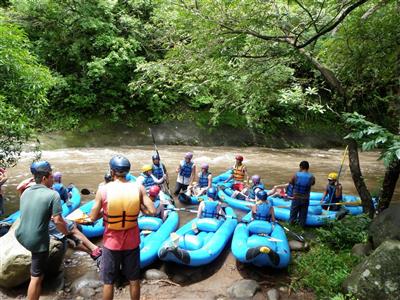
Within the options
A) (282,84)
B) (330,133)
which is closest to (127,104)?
(330,133)

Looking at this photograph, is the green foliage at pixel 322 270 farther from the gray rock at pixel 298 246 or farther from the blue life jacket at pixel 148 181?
the blue life jacket at pixel 148 181

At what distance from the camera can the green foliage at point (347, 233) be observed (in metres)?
5.52

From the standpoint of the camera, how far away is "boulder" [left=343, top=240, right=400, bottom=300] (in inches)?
146

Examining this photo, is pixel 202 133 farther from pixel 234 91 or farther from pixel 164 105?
pixel 234 91

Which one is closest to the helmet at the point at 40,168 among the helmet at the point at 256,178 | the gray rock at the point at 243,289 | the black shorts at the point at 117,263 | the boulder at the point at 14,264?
the black shorts at the point at 117,263

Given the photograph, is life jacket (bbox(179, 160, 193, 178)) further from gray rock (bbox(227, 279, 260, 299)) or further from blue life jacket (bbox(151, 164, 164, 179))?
gray rock (bbox(227, 279, 260, 299))

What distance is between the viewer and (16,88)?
5.71 meters

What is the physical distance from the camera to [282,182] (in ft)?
37.0

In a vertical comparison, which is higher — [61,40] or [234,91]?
[61,40]

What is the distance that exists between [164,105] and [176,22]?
1170cm

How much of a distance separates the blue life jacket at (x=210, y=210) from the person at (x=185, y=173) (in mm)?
2253

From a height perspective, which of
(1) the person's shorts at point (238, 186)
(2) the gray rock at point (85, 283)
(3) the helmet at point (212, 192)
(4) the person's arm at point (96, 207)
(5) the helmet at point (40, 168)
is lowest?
(2) the gray rock at point (85, 283)

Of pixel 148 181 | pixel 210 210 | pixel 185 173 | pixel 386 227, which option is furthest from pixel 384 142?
pixel 185 173

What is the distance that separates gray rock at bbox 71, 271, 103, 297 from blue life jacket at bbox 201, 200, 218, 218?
2.18m
